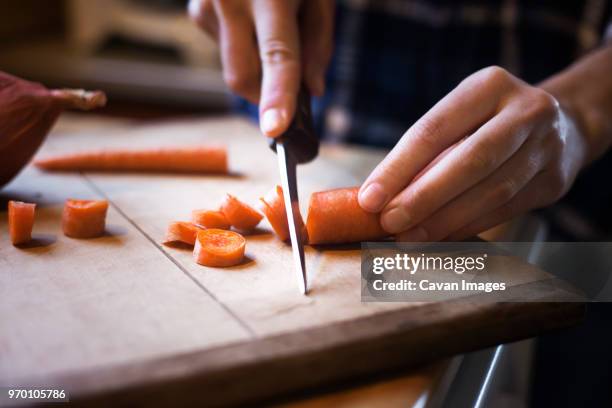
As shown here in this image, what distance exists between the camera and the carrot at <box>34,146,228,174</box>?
5.36 feet

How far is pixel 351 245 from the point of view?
1.25 m

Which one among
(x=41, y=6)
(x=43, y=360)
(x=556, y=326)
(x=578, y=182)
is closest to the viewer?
(x=43, y=360)

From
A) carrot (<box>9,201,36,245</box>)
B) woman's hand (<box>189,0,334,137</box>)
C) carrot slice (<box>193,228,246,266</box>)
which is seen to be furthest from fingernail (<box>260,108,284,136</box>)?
carrot (<box>9,201,36,245</box>)

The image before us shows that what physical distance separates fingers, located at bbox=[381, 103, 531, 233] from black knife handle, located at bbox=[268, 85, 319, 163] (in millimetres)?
316

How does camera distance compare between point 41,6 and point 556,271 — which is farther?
point 41,6

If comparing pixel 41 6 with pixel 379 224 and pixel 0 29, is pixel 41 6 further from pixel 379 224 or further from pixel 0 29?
pixel 379 224

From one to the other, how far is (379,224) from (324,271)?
6.3 inches

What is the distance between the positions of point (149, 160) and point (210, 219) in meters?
0.45


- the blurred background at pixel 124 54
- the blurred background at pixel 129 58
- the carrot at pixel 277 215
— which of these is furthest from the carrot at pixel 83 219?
the blurred background at pixel 129 58

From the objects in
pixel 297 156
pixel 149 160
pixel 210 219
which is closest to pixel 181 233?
pixel 210 219

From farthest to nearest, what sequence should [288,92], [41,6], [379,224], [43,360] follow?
[41,6] < [288,92] < [379,224] < [43,360]

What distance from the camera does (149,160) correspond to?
1650 millimetres

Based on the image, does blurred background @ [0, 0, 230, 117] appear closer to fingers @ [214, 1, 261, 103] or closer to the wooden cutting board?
fingers @ [214, 1, 261, 103]

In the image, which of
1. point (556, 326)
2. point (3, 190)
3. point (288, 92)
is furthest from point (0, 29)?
point (556, 326)
